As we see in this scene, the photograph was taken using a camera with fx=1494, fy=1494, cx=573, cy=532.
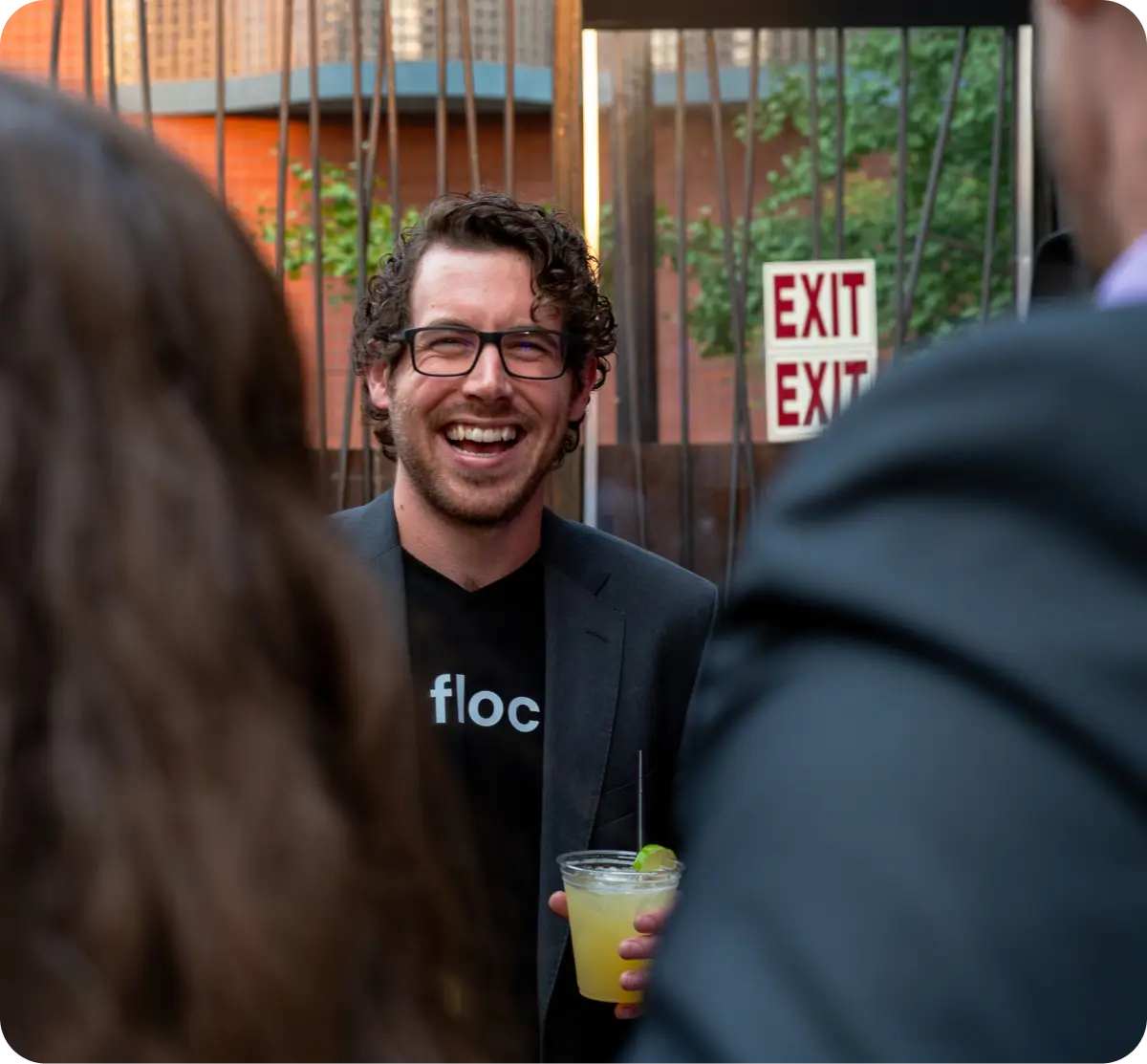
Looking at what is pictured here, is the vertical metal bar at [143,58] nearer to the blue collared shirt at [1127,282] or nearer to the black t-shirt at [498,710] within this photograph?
the black t-shirt at [498,710]

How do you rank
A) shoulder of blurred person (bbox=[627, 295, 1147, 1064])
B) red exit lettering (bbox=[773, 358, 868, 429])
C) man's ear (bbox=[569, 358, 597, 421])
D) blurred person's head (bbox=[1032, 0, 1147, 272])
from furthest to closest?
red exit lettering (bbox=[773, 358, 868, 429]), man's ear (bbox=[569, 358, 597, 421]), blurred person's head (bbox=[1032, 0, 1147, 272]), shoulder of blurred person (bbox=[627, 295, 1147, 1064])

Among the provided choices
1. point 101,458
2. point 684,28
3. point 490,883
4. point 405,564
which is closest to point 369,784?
point 101,458

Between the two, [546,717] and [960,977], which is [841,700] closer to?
[960,977]

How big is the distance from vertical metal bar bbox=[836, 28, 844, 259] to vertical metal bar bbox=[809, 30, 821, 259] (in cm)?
5

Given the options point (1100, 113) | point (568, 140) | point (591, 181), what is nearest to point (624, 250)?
point (591, 181)

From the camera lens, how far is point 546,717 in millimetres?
2459

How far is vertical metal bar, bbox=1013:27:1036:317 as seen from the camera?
4223 millimetres

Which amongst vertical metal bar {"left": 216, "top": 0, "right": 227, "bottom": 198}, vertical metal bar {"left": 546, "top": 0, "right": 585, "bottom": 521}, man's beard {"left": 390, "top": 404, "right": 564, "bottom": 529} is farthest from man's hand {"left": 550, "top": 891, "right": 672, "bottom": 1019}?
vertical metal bar {"left": 216, "top": 0, "right": 227, "bottom": 198}

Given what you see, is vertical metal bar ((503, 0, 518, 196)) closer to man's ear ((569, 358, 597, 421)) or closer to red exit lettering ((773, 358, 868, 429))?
red exit lettering ((773, 358, 868, 429))

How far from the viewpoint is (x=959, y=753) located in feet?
1.76

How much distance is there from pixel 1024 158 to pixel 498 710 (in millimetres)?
2643

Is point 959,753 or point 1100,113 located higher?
point 1100,113

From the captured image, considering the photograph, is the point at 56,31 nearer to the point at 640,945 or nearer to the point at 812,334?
the point at 812,334

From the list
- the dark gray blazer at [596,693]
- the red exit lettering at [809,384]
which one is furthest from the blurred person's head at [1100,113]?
the red exit lettering at [809,384]
